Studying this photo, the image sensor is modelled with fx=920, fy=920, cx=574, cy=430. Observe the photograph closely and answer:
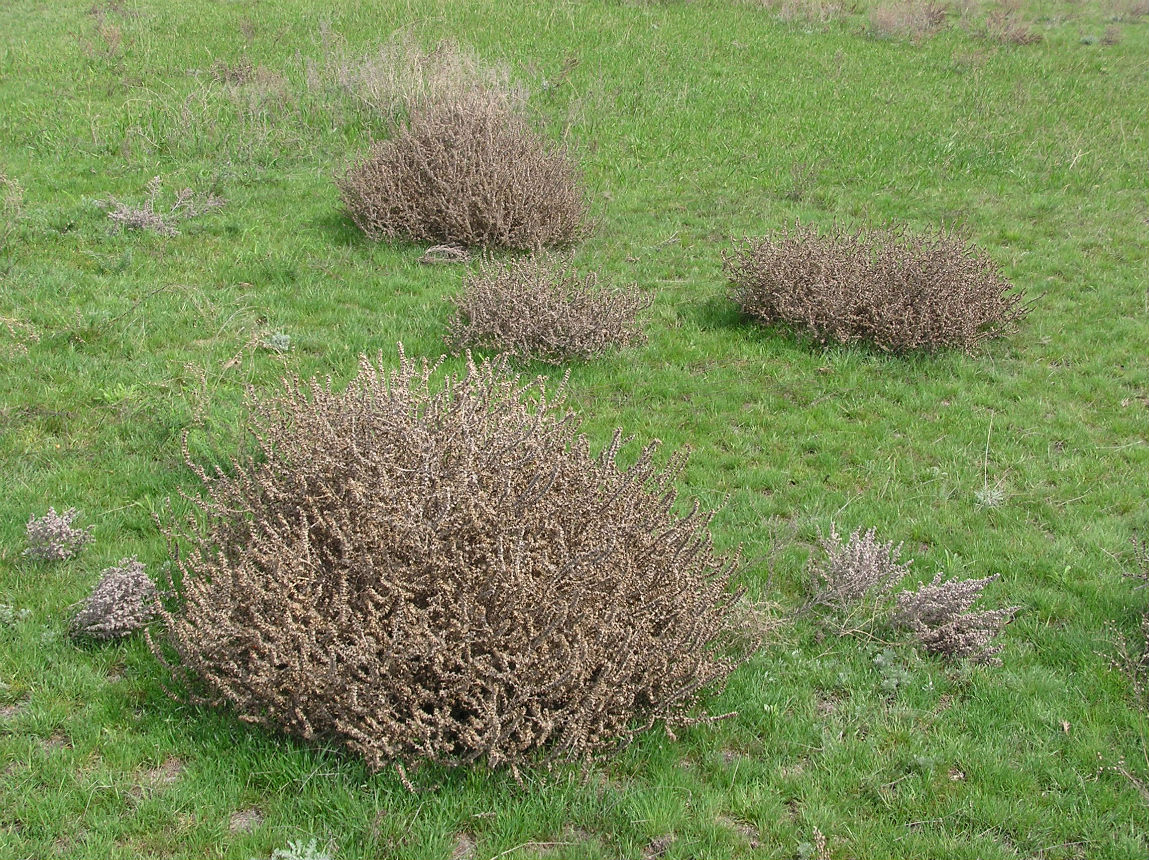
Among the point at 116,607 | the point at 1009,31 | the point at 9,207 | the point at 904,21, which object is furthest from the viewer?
the point at 1009,31

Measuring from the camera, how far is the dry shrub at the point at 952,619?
154 inches

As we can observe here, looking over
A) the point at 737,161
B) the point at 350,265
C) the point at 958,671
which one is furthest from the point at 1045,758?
the point at 737,161

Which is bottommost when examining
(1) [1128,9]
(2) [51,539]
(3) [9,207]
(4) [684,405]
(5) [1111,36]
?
(4) [684,405]

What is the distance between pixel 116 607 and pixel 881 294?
534 cm

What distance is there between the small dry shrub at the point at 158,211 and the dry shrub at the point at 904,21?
13032 mm

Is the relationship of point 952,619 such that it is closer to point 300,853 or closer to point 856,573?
point 856,573

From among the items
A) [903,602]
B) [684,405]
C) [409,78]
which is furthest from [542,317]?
[409,78]

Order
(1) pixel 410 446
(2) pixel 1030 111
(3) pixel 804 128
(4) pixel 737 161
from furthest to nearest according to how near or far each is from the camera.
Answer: (2) pixel 1030 111 → (3) pixel 804 128 → (4) pixel 737 161 → (1) pixel 410 446

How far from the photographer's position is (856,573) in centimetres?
418

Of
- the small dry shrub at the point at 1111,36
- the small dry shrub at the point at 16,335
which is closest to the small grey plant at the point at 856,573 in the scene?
the small dry shrub at the point at 16,335

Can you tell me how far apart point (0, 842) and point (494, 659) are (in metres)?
1.62

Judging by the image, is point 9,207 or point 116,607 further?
point 9,207

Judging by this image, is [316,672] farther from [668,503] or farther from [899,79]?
[899,79]

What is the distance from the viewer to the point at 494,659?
317cm
